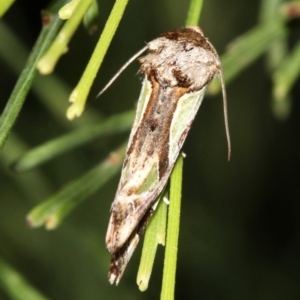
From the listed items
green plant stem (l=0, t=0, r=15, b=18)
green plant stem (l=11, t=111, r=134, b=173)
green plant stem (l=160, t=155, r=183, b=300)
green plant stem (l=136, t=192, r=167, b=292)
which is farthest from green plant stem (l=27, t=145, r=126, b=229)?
green plant stem (l=0, t=0, r=15, b=18)

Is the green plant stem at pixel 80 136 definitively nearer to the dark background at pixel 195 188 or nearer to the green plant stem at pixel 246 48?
the green plant stem at pixel 246 48

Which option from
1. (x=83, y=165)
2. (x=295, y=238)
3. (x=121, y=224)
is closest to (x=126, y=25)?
(x=83, y=165)

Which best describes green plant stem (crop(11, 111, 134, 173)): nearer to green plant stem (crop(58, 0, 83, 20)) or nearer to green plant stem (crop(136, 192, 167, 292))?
green plant stem (crop(136, 192, 167, 292))

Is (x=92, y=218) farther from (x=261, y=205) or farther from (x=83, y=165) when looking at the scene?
(x=261, y=205)

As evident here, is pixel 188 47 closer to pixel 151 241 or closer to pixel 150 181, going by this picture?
pixel 150 181

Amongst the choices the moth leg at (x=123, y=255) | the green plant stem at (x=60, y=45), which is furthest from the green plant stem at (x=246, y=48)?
the green plant stem at (x=60, y=45)
